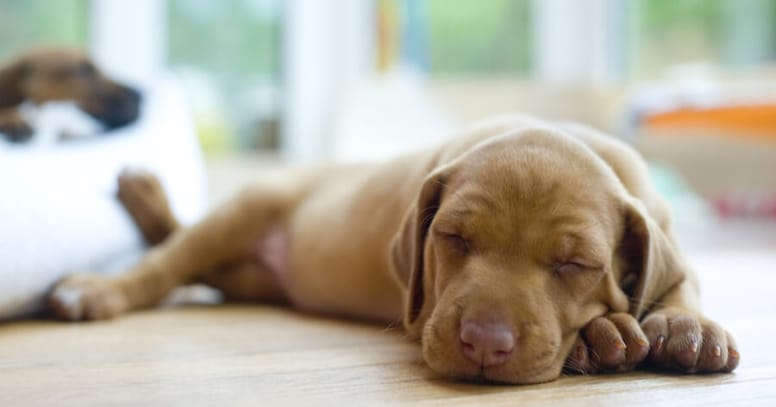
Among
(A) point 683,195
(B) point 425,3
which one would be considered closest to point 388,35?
(B) point 425,3

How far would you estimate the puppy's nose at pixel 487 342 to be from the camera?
1883 millimetres

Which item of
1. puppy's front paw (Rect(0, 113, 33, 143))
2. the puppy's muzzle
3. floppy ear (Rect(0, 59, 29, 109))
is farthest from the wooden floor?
floppy ear (Rect(0, 59, 29, 109))

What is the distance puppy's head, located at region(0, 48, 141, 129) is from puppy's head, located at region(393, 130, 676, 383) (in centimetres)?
243

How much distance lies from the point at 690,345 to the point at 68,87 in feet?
10.7

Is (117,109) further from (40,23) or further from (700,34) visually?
(700,34)

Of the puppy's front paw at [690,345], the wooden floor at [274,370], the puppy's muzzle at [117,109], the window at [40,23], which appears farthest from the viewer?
the window at [40,23]

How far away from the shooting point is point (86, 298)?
286 cm

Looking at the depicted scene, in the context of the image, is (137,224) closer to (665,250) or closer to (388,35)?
(665,250)

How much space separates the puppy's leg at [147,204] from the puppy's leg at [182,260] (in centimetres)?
5

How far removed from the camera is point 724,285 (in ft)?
11.9

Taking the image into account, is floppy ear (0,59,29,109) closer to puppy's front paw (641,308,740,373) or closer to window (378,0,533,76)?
puppy's front paw (641,308,740,373)

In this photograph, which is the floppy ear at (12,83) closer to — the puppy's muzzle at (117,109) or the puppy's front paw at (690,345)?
the puppy's muzzle at (117,109)

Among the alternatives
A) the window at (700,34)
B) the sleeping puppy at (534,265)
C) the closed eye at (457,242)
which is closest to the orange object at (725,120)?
the window at (700,34)

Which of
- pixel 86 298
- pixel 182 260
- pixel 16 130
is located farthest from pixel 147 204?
pixel 16 130
